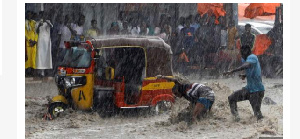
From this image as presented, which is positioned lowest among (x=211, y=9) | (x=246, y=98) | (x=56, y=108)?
(x=56, y=108)

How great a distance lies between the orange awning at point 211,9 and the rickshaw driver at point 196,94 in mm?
1614

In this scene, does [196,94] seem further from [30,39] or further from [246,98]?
[30,39]

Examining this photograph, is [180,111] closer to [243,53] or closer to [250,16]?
[243,53]

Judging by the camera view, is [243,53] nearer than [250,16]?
Yes

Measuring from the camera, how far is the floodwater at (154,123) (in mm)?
9867

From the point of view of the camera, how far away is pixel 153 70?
10.1 m

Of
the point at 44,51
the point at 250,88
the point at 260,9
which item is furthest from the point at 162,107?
the point at 260,9

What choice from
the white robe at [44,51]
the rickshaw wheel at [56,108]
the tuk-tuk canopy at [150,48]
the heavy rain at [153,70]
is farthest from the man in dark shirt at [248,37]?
the white robe at [44,51]

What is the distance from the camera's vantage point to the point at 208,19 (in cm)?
1088

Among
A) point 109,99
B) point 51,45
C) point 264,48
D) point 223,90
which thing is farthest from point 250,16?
point 51,45

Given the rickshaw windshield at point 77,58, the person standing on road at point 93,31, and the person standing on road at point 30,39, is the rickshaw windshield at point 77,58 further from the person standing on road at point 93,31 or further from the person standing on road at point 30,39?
the person standing on road at point 30,39

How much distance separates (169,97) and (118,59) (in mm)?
1189

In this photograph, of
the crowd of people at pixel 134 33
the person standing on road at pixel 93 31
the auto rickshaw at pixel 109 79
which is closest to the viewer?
the auto rickshaw at pixel 109 79

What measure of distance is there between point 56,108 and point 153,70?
1.88 m
